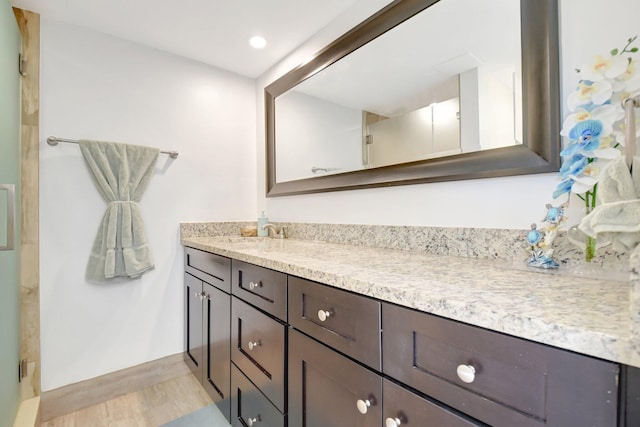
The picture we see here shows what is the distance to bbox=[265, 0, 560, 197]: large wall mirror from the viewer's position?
0.94 metres

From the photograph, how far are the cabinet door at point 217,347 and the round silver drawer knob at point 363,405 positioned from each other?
2.80 feet

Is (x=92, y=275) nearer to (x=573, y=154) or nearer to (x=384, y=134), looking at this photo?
(x=384, y=134)

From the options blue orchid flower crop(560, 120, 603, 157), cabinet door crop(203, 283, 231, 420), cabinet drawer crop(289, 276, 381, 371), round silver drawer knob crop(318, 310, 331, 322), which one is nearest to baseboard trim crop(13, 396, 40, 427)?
cabinet door crop(203, 283, 231, 420)

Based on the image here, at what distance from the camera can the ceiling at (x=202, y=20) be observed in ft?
5.06

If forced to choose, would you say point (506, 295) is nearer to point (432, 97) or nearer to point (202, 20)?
point (432, 97)

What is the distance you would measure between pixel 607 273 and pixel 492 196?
388 millimetres

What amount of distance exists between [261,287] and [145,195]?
3.91ft

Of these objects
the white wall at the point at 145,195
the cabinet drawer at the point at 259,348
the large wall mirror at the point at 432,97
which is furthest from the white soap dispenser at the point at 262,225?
the cabinet drawer at the point at 259,348

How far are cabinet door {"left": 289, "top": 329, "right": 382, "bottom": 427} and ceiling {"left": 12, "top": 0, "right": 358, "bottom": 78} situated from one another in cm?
161

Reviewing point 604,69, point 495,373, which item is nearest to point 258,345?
point 495,373

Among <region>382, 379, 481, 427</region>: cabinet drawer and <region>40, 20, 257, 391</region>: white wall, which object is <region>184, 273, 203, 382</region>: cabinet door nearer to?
<region>40, 20, 257, 391</region>: white wall

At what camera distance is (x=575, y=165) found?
75 cm

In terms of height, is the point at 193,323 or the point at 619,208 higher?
the point at 619,208

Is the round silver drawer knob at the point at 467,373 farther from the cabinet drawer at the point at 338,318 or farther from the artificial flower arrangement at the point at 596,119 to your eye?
the artificial flower arrangement at the point at 596,119
